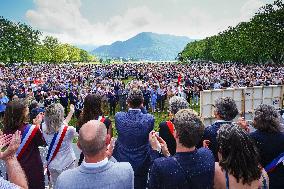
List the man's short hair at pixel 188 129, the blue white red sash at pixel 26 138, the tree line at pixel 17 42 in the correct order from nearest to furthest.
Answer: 1. the man's short hair at pixel 188 129
2. the blue white red sash at pixel 26 138
3. the tree line at pixel 17 42

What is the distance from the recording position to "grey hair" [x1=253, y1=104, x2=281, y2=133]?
4195mm

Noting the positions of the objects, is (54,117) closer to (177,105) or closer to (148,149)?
(148,149)

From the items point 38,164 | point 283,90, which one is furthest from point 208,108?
point 38,164

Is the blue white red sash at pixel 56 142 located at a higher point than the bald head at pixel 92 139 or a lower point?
lower

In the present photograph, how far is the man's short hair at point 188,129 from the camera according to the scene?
10.6 ft

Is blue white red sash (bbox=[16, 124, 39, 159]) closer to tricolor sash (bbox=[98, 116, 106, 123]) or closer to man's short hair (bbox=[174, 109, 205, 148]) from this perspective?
tricolor sash (bbox=[98, 116, 106, 123])

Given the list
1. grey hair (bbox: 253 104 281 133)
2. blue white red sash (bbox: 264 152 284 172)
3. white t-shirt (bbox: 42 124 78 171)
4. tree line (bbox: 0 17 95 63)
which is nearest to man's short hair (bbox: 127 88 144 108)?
white t-shirt (bbox: 42 124 78 171)

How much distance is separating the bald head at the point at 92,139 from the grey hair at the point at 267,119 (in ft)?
7.10

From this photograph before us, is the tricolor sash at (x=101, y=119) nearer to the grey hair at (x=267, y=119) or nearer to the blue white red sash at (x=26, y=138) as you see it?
the blue white red sash at (x=26, y=138)

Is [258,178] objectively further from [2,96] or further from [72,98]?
[72,98]

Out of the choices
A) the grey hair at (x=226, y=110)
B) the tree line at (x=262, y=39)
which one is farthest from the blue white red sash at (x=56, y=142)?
the tree line at (x=262, y=39)

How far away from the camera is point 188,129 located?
327 centimetres

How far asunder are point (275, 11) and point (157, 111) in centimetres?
5333

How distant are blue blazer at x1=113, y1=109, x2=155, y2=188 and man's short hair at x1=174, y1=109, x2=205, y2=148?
147 centimetres
